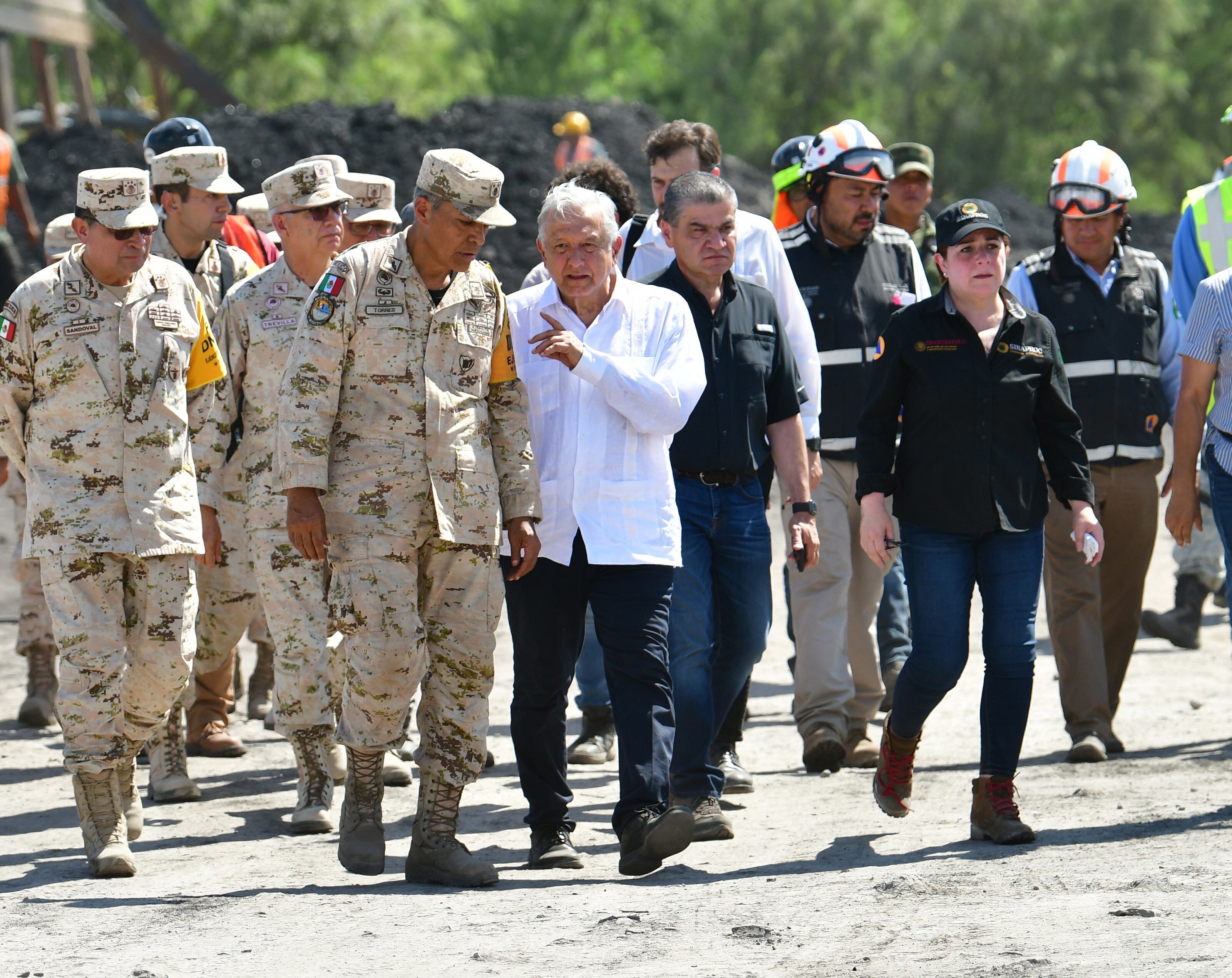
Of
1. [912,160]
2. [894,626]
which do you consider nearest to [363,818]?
[894,626]

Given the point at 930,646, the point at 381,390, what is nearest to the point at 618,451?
the point at 381,390

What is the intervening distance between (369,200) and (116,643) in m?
2.73

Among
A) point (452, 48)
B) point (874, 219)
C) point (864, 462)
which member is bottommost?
point (864, 462)

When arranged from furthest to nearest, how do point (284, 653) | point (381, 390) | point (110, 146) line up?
point (110, 146), point (284, 653), point (381, 390)

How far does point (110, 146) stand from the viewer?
82.2 ft

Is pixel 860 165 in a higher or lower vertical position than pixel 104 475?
higher

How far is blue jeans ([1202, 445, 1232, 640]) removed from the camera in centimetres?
675

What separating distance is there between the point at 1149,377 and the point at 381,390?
12.7ft

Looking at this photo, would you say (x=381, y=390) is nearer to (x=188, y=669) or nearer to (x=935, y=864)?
(x=188, y=669)

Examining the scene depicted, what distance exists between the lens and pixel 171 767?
23.9ft

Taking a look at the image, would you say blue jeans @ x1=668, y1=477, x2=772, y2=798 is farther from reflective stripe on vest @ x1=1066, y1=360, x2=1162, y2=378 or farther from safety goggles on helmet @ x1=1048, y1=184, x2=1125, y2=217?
safety goggles on helmet @ x1=1048, y1=184, x2=1125, y2=217

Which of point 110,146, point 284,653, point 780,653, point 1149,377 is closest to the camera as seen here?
point 284,653

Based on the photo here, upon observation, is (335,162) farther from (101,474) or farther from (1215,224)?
(1215,224)

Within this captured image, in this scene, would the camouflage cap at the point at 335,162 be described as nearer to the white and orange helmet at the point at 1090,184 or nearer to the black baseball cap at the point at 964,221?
the black baseball cap at the point at 964,221
